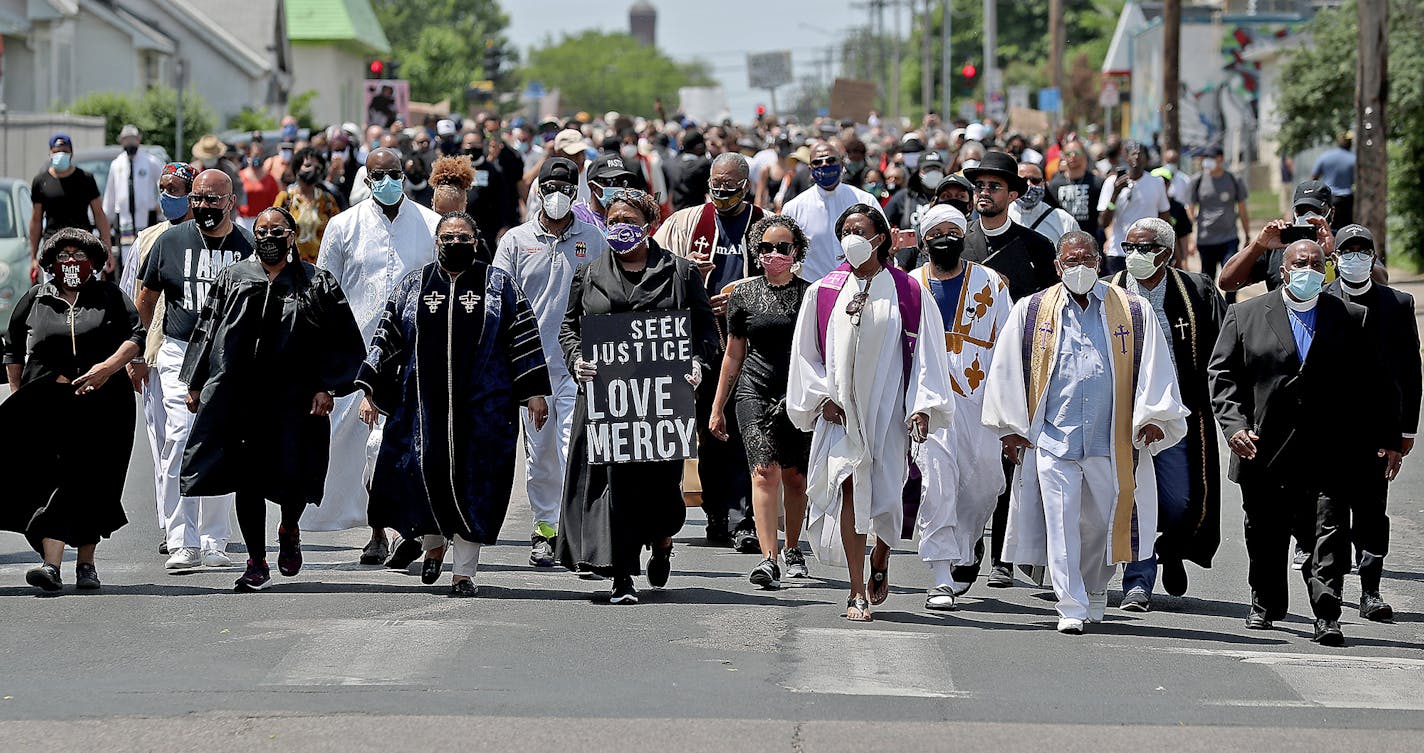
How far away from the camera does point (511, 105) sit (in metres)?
120

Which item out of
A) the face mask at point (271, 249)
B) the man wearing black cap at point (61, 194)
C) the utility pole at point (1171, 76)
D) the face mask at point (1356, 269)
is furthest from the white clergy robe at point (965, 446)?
the utility pole at point (1171, 76)

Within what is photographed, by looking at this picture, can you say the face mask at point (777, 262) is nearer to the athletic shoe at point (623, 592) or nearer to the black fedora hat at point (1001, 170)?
the black fedora hat at point (1001, 170)

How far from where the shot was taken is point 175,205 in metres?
11.6

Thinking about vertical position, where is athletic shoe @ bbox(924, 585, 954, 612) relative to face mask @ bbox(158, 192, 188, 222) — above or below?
below

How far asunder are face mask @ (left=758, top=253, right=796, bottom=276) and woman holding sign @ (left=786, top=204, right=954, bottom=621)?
1.98 feet

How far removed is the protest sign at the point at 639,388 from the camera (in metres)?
10.1

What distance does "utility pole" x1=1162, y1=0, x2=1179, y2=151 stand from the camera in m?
34.2

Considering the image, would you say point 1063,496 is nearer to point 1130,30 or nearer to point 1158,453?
point 1158,453

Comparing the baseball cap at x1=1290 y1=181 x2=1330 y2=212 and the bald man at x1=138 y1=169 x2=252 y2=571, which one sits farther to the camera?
the baseball cap at x1=1290 y1=181 x2=1330 y2=212

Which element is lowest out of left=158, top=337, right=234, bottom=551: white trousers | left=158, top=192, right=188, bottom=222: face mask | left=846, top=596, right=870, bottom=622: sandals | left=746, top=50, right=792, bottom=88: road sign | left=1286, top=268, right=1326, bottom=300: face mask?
left=846, top=596, right=870, bottom=622: sandals

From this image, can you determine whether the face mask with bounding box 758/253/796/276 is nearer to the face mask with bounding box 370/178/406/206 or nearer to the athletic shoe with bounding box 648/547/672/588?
the athletic shoe with bounding box 648/547/672/588

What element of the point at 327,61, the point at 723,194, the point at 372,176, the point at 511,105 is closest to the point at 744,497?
the point at 723,194

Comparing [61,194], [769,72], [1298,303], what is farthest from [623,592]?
[769,72]

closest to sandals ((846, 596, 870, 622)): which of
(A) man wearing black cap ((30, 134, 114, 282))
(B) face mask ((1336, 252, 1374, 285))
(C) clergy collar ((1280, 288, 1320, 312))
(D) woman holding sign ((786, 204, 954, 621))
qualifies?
(D) woman holding sign ((786, 204, 954, 621))
